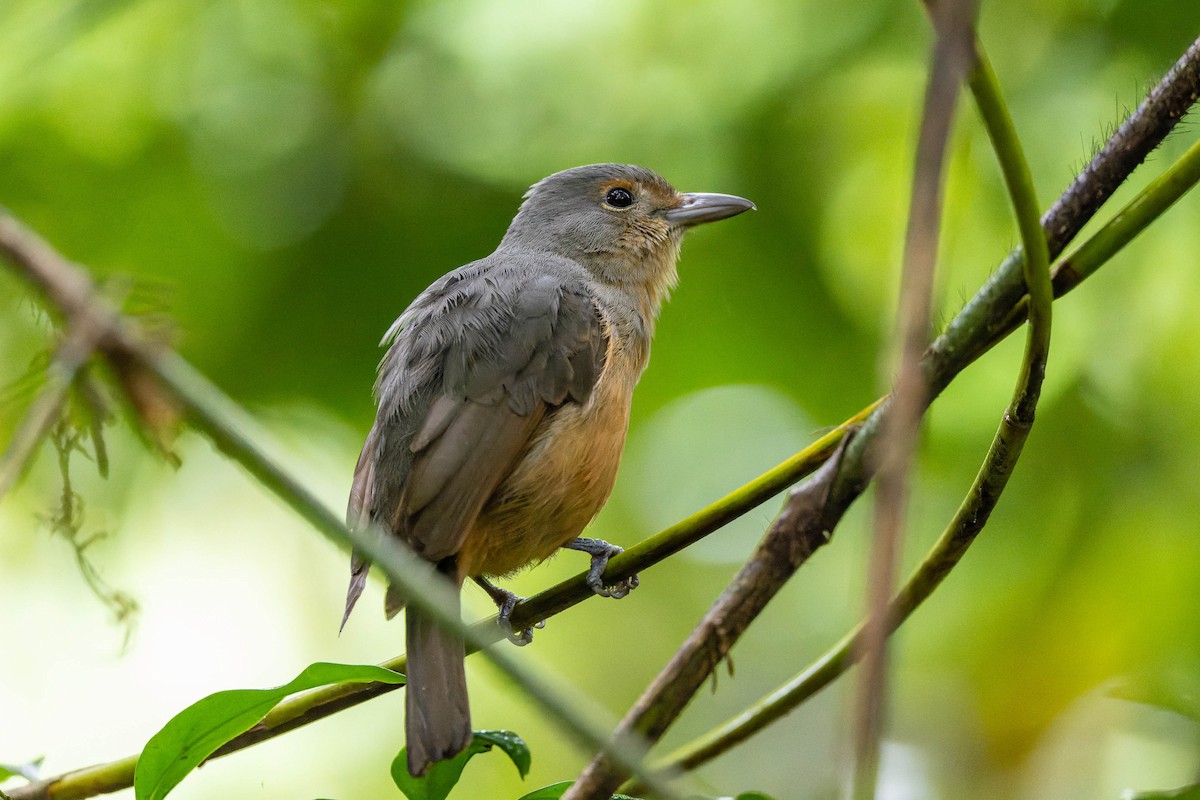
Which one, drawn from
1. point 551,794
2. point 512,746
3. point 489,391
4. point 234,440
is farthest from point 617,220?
point 234,440

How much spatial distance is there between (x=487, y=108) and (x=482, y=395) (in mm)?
2427

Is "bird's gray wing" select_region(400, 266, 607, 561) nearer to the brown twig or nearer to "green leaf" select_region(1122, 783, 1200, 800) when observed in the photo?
the brown twig

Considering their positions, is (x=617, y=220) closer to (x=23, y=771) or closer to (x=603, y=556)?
(x=603, y=556)

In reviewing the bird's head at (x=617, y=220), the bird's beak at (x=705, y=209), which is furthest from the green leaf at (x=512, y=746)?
the bird's beak at (x=705, y=209)

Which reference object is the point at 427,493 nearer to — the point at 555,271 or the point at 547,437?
the point at 547,437

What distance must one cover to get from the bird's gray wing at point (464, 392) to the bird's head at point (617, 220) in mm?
566

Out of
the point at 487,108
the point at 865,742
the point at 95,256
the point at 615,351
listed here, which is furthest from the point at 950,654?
the point at 865,742

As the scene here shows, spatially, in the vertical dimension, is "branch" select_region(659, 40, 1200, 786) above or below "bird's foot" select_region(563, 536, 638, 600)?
below

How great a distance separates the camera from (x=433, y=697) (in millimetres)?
2408

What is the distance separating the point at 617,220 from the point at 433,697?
2590mm

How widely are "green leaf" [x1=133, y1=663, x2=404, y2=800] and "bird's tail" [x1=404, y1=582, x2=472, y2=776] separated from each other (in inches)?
8.7

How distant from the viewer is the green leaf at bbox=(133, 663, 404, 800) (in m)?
1.87

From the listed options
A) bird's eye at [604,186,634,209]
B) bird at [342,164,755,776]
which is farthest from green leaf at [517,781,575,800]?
bird's eye at [604,186,634,209]

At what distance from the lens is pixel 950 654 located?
207 inches
